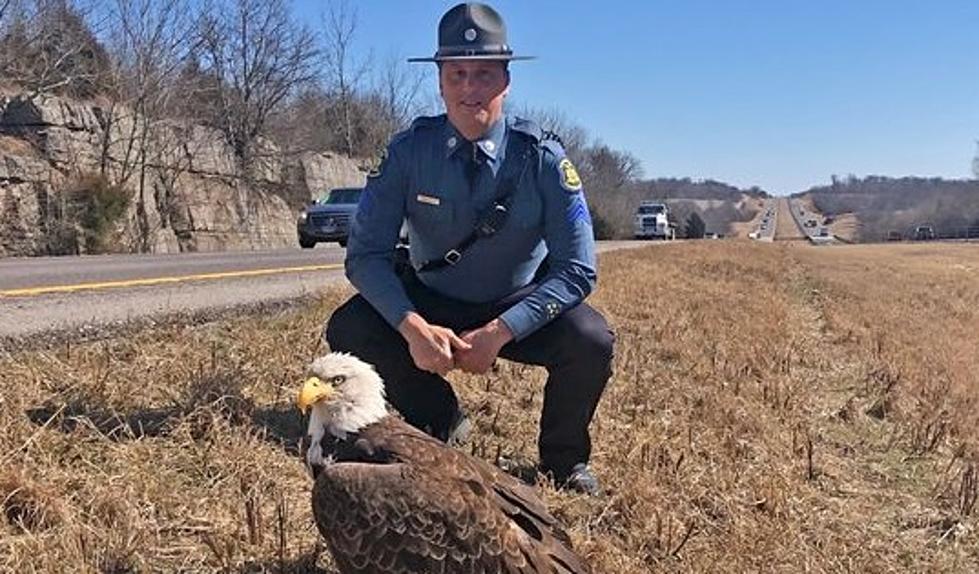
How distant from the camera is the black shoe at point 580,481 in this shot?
15.4 ft

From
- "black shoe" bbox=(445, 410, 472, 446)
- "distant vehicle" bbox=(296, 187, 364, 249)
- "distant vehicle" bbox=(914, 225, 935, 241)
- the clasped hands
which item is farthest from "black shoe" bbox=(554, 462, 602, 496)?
"distant vehicle" bbox=(914, 225, 935, 241)

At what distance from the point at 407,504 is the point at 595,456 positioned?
2.21 metres

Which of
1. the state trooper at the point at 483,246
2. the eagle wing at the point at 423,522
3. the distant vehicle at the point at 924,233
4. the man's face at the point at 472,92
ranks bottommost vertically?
the distant vehicle at the point at 924,233

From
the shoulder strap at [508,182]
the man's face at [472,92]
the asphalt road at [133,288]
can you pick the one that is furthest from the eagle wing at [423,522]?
the asphalt road at [133,288]

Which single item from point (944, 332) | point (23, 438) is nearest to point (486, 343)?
point (23, 438)

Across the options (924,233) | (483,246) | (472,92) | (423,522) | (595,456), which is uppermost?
(472,92)

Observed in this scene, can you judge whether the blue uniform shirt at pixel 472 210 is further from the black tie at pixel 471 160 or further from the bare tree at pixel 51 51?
the bare tree at pixel 51 51

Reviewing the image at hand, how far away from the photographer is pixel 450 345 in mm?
4258

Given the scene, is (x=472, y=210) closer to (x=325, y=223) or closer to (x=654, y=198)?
(x=325, y=223)

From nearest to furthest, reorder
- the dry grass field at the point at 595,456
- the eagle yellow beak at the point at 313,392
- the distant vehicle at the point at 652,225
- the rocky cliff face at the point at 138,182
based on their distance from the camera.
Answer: the eagle yellow beak at the point at 313,392
the dry grass field at the point at 595,456
the rocky cliff face at the point at 138,182
the distant vehicle at the point at 652,225

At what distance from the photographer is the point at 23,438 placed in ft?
13.3

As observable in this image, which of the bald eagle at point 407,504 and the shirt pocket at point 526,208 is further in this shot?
the shirt pocket at point 526,208

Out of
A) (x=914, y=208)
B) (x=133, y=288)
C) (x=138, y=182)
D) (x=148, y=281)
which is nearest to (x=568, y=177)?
(x=133, y=288)

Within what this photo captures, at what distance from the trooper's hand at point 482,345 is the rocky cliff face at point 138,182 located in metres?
22.9
